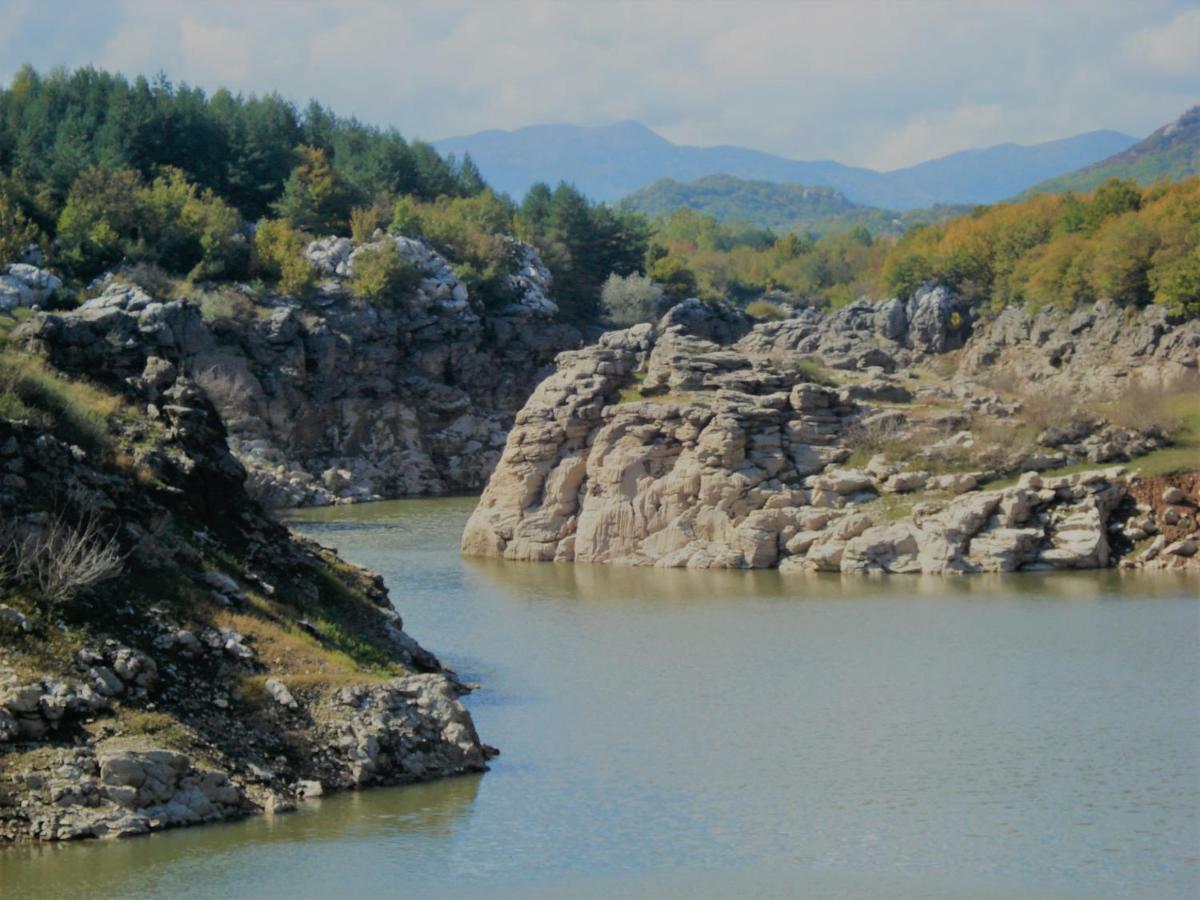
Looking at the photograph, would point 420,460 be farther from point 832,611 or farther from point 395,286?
point 832,611

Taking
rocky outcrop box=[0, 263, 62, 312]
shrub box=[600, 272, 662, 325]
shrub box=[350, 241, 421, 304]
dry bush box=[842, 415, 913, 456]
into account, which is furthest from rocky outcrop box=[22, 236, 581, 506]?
dry bush box=[842, 415, 913, 456]

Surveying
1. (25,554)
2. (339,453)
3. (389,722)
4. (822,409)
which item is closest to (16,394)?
(25,554)

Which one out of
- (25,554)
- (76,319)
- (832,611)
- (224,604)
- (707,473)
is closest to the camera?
(25,554)

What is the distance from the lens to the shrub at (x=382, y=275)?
311 feet

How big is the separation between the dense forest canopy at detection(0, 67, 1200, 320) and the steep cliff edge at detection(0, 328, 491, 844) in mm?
57143

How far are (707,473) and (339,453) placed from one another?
41.7m

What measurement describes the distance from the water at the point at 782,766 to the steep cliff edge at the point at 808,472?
291 cm

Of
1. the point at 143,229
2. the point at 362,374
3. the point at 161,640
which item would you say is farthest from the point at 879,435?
the point at 143,229

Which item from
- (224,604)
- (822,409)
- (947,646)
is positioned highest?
(822,409)

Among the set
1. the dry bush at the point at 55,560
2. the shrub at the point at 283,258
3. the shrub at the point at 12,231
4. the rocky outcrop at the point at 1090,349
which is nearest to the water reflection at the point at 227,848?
the dry bush at the point at 55,560

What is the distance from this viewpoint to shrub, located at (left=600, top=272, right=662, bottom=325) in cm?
11425

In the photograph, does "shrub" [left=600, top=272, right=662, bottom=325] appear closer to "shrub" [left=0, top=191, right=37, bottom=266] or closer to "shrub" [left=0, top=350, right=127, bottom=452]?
"shrub" [left=0, top=191, right=37, bottom=266]

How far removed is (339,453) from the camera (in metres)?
90.2

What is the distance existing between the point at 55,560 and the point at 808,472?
3006 centimetres
